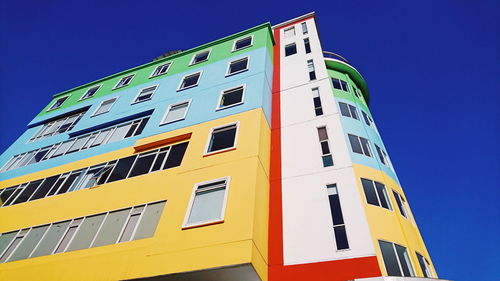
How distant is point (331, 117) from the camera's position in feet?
53.2

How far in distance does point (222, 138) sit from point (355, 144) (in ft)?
23.0

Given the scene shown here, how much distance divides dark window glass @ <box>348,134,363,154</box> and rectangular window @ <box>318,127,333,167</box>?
162 centimetres

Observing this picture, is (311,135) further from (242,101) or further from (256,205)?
(256,205)

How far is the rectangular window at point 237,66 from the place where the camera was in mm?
20500

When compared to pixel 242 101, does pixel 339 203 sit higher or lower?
lower

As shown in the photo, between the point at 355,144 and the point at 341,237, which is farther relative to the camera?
the point at 355,144

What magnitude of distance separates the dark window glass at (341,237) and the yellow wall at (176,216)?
2.66 metres

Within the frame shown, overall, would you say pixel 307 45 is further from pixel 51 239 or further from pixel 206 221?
pixel 51 239

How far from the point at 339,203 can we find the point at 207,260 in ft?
19.1

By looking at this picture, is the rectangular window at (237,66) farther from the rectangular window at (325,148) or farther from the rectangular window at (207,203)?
the rectangular window at (207,203)

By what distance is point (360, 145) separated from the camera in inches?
644


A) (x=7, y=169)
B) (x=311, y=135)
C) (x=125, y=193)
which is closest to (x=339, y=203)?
(x=311, y=135)

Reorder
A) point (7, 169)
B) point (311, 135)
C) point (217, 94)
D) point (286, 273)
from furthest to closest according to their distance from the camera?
point (7, 169), point (217, 94), point (311, 135), point (286, 273)

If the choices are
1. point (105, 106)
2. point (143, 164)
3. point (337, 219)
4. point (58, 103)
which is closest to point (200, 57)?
point (105, 106)
